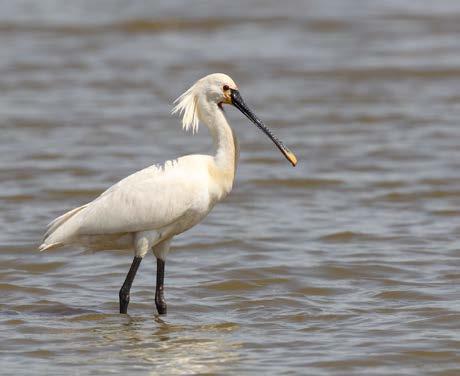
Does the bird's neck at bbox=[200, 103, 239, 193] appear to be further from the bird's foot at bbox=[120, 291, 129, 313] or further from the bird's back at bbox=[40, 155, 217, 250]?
the bird's foot at bbox=[120, 291, 129, 313]

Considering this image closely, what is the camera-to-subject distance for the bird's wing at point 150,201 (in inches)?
385

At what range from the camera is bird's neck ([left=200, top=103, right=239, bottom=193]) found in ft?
32.9

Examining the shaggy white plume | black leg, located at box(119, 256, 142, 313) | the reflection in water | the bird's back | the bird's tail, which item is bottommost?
the reflection in water

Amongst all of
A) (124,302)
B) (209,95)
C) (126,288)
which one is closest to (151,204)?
(126,288)

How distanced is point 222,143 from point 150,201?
0.79m

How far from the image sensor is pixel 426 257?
1167 centimetres

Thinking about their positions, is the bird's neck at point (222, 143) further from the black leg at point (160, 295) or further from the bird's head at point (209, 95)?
the black leg at point (160, 295)

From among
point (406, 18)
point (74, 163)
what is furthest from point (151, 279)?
point (406, 18)

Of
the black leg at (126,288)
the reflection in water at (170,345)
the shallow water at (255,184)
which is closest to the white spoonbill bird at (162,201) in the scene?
the black leg at (126,288)

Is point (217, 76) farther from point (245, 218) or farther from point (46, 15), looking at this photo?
point (46, 15)

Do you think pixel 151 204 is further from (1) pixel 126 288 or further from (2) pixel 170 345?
(2) pixel 170 345

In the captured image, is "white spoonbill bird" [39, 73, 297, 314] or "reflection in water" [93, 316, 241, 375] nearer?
"reflection in water" [93, 316, 241, 375]

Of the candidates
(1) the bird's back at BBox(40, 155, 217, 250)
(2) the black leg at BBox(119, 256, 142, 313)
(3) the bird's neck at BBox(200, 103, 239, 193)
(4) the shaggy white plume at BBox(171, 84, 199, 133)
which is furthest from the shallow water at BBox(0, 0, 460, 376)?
(4) the shaggy white plume at BBox(171, 84, 199, 133)

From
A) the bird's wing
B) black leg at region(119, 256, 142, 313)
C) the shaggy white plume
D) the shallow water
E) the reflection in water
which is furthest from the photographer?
the shaggy white plume
